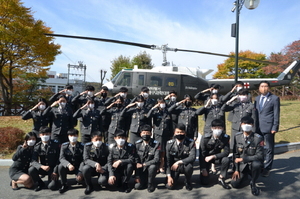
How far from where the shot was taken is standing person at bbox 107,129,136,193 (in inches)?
168

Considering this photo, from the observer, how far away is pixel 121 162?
14.1 feet

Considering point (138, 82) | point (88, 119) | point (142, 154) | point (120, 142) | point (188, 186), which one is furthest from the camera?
point (138, 82)

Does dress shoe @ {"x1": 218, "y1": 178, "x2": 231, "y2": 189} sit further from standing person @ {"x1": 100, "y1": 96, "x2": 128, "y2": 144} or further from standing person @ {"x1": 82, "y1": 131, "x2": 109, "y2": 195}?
standing person @ {"x1": 100, "y1": 96, "x2": 128, "y2": 144}

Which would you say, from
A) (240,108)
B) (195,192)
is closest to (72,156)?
(195,192)

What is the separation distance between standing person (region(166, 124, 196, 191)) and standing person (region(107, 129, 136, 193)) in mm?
764

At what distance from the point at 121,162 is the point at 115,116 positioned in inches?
67.1

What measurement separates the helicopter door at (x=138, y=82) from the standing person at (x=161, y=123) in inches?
271

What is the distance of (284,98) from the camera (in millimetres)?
20688

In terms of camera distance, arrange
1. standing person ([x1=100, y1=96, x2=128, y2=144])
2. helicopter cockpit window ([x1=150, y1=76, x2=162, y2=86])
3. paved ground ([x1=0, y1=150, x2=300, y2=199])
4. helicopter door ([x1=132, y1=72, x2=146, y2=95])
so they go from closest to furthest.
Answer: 1. paved ground ([x1=0, y1=150, x2=300, y2=199])
2. standing person ([x1=100, y1=96, x2=128, y2=144])
3. helicopter door ([x1=132, y1=72, x2=146, y2=95])
4. helicopter cockpit window ([x1=150, y1=76, x2=162, y2=86])

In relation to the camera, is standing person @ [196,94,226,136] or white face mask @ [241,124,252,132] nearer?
white face mask @ [241,124,252,132]

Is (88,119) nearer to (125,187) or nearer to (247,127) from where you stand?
(125,187)

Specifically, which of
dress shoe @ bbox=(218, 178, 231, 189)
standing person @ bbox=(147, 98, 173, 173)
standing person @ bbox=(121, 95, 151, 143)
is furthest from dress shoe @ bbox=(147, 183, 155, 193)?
standing person @ bbox=(121, 95, 151, 143)

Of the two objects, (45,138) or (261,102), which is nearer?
(45,138)

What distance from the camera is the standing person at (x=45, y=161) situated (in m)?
4.27
